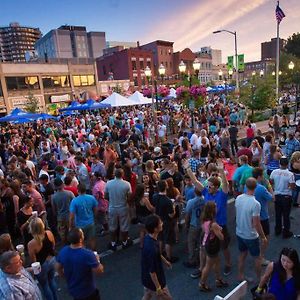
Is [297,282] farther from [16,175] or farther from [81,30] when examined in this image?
[81,30]

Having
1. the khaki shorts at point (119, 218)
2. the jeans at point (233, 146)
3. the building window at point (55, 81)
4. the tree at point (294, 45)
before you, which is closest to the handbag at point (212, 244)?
the khaki shorts at point (119, 218)

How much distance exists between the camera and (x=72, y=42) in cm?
10444

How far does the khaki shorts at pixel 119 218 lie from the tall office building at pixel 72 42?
101 meters

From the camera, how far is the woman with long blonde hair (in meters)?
4.34

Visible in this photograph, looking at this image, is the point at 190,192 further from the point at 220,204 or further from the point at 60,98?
the point at 60,98

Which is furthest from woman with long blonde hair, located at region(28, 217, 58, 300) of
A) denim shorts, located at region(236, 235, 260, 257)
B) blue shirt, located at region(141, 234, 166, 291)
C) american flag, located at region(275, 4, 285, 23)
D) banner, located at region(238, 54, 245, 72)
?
banner, located at region(238, 54, 245, 72)

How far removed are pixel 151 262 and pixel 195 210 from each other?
182 cm

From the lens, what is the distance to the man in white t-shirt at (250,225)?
481cm

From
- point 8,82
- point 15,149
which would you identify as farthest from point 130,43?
point 15,149

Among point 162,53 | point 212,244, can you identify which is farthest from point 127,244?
point 162,53

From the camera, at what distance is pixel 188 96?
69.6ft

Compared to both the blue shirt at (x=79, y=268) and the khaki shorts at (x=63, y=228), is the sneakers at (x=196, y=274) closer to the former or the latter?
the blue shirt at (x=79, y=268)

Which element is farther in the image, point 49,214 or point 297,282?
point 49,214

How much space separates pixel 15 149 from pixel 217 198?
1053 cm
